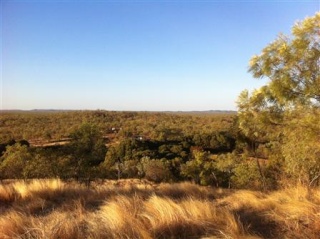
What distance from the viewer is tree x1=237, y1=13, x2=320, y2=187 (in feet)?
24.0

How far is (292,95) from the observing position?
7730 millimetres

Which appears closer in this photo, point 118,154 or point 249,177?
point 249,177

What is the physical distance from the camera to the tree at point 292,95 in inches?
288

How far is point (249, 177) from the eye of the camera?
21.1m

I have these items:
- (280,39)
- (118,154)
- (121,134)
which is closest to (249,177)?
(280,39)

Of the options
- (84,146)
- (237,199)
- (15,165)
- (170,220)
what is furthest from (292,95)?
(15,165)

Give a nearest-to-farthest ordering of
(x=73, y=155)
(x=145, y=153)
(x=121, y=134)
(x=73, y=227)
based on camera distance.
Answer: (x=73, y=227)
(x=73, y=155)
(x=145, y=153)
(x=121, y=134)

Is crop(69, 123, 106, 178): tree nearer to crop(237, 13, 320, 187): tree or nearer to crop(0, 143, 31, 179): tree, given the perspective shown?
crop(0, 143, 31, 179): tree

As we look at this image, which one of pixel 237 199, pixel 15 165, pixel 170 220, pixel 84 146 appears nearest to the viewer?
pixel 170 220

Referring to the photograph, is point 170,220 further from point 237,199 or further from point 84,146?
point 84,146

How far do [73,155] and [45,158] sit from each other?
1.96 meters

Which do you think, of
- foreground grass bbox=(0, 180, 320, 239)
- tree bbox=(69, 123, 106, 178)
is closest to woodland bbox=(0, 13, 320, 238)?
foreground grass bbox=(0, 180, 320, 239)

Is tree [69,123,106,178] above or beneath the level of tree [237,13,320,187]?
beneath

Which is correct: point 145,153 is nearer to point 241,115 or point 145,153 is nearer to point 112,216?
point 241,115
